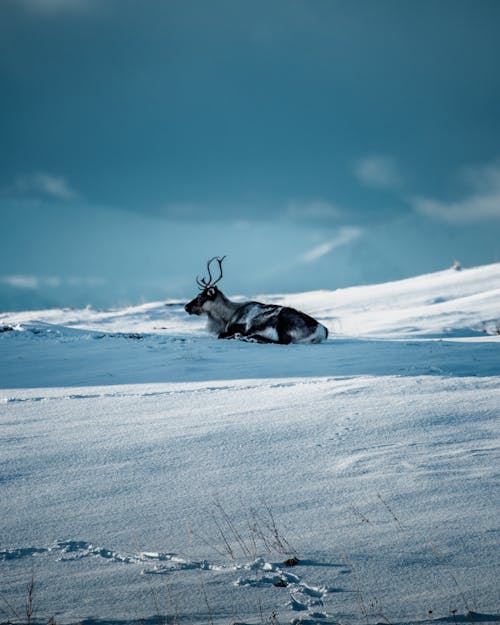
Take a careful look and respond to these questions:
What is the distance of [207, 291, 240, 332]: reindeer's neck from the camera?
36.8ft

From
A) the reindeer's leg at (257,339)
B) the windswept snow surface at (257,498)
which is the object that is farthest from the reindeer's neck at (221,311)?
the windswept snow surface at (257,498)

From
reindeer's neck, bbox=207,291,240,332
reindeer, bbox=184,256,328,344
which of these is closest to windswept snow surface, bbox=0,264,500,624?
reindeer, bbox=184,256,328,344

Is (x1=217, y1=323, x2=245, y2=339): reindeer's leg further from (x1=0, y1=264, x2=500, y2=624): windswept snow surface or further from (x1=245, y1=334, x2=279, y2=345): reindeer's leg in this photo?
(x1=0, y1=264, x2=500, y2=624): windswept snow surface

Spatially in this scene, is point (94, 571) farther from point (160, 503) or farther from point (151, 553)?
point (160, 503)

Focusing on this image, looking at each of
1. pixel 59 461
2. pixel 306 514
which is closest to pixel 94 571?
pixel 306 514

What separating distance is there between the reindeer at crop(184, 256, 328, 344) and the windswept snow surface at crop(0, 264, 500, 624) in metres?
3.57

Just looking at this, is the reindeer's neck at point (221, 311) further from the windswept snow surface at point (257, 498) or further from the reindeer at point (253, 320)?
the windswept snow surface at point (257, 498)

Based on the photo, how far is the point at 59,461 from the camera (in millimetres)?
3340

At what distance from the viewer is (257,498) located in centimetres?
274

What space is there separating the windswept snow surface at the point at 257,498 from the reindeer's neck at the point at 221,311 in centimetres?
495

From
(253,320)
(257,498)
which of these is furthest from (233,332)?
(257,498)

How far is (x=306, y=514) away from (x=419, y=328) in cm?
978

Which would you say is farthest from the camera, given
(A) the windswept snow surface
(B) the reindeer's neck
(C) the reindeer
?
(B) the reindeer's neck

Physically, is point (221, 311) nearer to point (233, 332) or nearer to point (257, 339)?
point (233, 332)
